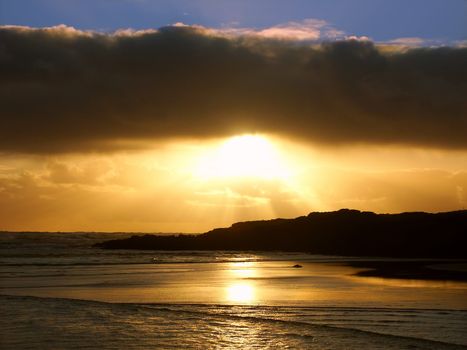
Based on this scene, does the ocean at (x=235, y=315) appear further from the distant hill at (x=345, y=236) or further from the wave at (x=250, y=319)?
the distant hill at (x=345, y=236)

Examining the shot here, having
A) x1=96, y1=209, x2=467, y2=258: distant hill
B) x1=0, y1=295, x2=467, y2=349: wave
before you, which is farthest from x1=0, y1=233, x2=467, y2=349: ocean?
x1=96, y1=209, x2=467, y2=258: distant hill

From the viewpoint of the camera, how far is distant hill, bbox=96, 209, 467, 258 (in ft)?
367

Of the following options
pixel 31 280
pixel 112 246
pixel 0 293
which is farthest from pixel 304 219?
pixel 0 293

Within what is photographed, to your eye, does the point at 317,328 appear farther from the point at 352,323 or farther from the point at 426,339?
the point at 426,339

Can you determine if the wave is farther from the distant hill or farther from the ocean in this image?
the distant hill

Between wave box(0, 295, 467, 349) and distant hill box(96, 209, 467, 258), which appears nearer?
wave box(0, 295, 467, 349)

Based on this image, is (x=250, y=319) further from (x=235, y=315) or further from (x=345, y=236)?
(x=345, y=236)

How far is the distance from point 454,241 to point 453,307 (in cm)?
8357

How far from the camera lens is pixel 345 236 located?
13212cm

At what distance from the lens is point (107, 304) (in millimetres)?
31812

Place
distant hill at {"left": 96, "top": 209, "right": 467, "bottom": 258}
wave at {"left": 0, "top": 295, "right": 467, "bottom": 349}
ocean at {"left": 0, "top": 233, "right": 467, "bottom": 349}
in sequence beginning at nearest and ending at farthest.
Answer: ocean at {"left": 0, "top": 233, "right": 467, "bottom": 349}, wave at {"left": 0, "top": 295, "right": 467, "bottom": 349}, distant hill at {"left": 96, "top": 209, "right": 467, "bottom": 258}

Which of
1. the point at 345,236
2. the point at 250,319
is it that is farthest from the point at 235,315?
the point at 345,236

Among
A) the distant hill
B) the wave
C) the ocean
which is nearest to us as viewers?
the ocean

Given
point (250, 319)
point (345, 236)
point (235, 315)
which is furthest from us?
point (345, 236)
